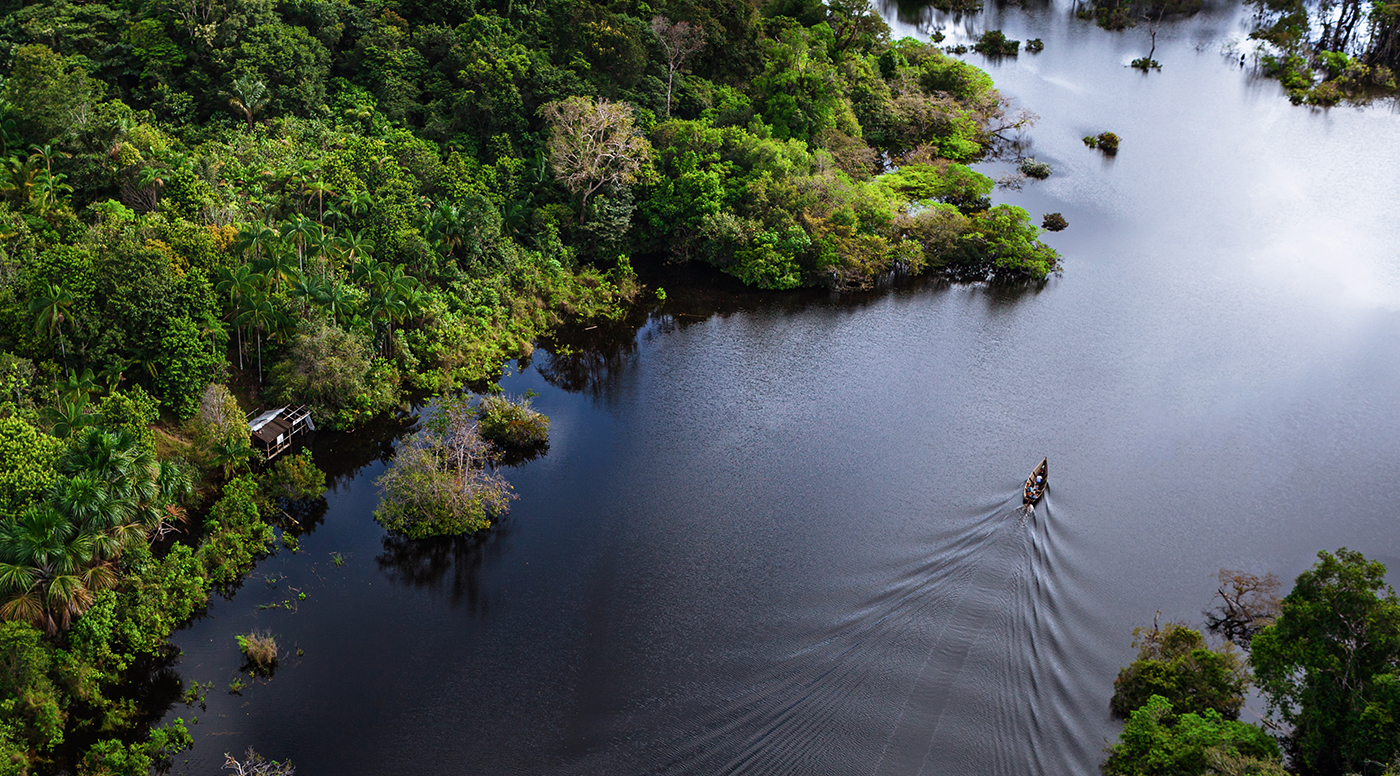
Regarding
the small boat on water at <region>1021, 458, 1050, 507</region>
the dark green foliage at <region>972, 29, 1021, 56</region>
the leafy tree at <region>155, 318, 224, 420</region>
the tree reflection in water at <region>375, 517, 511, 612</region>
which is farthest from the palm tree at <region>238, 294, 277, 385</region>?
the dark green foliage at <region>972, 29, 1021, 56</region>

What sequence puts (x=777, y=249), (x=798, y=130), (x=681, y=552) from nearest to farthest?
(x=681, y=552), (x=777, y=249), (x=798, y=130)

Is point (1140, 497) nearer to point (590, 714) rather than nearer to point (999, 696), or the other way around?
point (999, 696)

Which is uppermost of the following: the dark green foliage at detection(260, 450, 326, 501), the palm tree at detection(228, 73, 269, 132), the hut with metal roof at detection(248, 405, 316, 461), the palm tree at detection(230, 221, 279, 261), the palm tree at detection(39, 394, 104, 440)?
the palm tree at detection(228, 73, 269, 132)

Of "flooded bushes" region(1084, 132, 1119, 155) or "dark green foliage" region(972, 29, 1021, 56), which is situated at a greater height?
"dark green foliage" region(972, 29, 1021, 56)

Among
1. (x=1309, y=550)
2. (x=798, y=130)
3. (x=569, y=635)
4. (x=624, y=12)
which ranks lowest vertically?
(x=569, y=635)

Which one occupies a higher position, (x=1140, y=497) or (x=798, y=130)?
(x=798, y=130)

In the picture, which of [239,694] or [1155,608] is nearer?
[239,694]

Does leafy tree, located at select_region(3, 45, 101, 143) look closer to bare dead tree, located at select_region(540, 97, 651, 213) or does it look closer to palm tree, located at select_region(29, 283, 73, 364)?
palm tree, located at select_region(29, 283, 73, 364)

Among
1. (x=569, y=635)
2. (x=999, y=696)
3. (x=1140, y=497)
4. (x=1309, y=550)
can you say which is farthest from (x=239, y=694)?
(x=1309, y=550)
